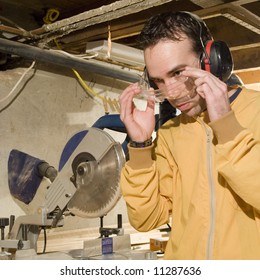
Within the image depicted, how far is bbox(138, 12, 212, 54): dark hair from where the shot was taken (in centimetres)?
120

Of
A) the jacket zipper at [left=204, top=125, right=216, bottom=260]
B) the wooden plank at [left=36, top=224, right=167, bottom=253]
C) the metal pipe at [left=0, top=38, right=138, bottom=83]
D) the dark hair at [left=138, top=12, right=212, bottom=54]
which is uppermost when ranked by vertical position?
the metal pipe at [left=0, top=38, right=138, bottom=83]

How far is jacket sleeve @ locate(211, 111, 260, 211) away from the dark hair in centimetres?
29

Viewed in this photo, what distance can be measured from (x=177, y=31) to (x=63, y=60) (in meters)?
1.22

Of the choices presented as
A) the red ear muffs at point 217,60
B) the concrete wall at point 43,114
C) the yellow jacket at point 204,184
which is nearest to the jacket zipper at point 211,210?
the yellow jacket at point 204,184

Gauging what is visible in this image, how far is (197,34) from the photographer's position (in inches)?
47.5

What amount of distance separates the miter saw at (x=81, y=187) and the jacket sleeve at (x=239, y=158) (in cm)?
73

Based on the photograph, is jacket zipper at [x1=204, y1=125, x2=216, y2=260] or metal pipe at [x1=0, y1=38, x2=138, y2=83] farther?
metal pipe at [x1=0, y1=38, x2=138, y2=83]

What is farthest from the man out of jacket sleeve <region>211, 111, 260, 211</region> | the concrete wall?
the concrete wall

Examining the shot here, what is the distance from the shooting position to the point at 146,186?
1.27 meters

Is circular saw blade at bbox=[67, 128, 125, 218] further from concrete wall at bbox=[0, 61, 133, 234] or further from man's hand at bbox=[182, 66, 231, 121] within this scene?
man's hand at bbox=[182, 66, 231, 121]

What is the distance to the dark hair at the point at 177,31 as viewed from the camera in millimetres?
1196

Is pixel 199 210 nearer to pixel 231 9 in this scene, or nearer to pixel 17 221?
pixel 17 221

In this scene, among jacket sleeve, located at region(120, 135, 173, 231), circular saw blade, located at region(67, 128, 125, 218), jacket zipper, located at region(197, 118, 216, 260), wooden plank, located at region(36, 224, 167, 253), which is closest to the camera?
jacket zipper, located at region(197, 118, 216, 260)
